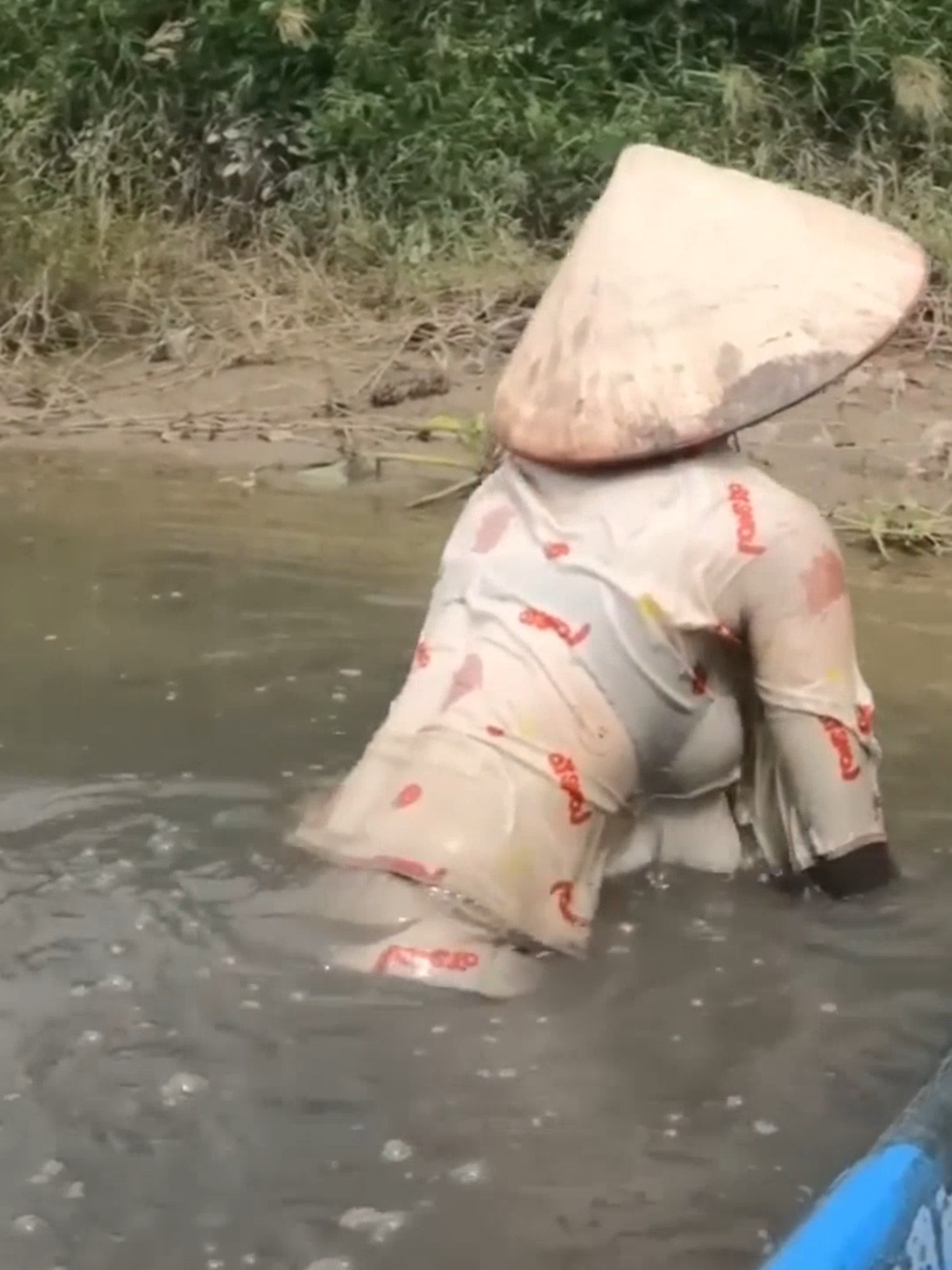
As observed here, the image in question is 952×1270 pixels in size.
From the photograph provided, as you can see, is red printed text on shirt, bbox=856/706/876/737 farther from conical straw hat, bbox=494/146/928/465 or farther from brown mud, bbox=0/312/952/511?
brown mud, bbox=0/312/952/511

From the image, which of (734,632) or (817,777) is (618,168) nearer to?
(734,632)

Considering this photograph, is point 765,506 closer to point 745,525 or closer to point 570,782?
point 745,525

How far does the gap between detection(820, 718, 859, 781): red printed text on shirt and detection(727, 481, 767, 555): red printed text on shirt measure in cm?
27

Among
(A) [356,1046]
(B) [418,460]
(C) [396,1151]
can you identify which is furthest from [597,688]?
(B) [418,460]

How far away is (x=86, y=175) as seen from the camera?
8906 millimetres

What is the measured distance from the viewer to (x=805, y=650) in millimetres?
2898

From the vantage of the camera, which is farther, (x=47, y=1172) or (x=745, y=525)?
(x=745, y=525)

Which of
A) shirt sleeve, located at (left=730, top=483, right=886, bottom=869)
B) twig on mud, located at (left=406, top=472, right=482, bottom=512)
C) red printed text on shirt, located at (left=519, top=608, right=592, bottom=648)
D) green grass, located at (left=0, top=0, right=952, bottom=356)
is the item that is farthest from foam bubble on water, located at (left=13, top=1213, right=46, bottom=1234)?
green grass, located at (left=0, top=0, right=952, bottom=356)

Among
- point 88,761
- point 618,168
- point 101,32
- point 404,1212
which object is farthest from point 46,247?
point 404,1212

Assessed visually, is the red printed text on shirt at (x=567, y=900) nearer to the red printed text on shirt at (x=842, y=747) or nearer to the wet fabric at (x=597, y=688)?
the wet fabric at (x=597, y=688)

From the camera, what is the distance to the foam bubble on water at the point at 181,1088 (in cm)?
261

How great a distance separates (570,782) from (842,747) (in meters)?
0.40

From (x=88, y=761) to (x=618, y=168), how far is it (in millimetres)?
1608

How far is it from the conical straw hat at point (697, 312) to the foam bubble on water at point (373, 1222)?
1.12 meters
